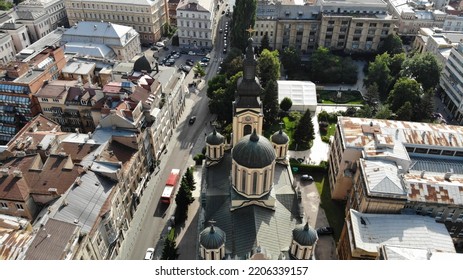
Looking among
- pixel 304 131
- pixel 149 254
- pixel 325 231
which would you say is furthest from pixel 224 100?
pixel 149 254

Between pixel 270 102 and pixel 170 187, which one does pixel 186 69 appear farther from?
pixel 170 187

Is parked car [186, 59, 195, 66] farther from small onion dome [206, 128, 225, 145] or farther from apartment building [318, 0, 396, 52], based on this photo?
small onion dome [206, 128, 225, 145]

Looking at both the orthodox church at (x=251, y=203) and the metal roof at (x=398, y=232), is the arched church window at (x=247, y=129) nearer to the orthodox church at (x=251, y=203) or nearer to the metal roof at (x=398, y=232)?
the orthodox church at (x=251, y=203)

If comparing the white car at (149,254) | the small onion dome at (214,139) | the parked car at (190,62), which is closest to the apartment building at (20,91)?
the parked car at (190,62)

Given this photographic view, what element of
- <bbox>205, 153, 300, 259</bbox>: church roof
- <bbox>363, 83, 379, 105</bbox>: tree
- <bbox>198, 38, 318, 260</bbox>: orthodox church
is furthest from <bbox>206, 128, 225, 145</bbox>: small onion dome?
<bbox>363, 83, 379, 105</bbox>: tree

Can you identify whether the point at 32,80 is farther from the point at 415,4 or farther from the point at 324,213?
the point at 415,4

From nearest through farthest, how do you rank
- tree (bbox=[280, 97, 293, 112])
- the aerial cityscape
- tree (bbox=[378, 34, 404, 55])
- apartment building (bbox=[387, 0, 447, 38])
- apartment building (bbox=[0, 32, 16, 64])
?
the aerial cityscape, tree (bbox=[280, 97, 293, 112]), apartment building (bbox=[0, 32, 16, 64]), tree (bbox=[378, 34, 404, 55]), apartment building (bbox=[387, 0, 447, 38])

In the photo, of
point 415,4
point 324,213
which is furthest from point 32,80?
point 415,4
